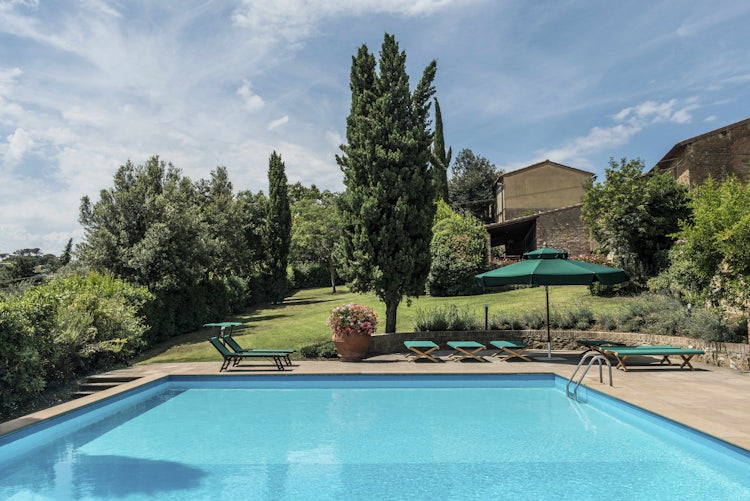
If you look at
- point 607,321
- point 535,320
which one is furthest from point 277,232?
point 607,321

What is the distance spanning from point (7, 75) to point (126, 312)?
20.4ft

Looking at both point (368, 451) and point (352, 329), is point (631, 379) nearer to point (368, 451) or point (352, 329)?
point (368, 451)

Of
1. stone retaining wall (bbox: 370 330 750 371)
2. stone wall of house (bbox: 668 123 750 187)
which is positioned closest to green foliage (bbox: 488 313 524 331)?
stone retaining wall (bbox: 370 330 750 371)

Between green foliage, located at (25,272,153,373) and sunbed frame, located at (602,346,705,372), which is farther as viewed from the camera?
green foliage, located at (25,272,153,373)

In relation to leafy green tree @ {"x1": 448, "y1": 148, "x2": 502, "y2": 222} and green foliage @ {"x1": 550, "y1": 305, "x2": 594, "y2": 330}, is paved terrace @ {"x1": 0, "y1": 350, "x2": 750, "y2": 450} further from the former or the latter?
leafy green tree @ {"x1": 448, "y1": 148, "x2": 502, "y2": 222}

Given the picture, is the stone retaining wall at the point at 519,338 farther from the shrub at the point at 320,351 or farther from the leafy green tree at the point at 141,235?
the leafy green tree at the point at 141,235

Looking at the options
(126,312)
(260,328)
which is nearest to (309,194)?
(260,328)

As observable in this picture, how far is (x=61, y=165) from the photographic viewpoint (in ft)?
39.7

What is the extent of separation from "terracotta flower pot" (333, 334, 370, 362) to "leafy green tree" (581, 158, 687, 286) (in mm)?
13472

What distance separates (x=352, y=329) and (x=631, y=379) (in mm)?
6246

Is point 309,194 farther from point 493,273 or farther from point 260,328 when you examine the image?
point 493,273

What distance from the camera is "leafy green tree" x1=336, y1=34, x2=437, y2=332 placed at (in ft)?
44.1

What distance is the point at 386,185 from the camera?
44.5ft

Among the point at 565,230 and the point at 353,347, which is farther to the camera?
the point at 565,230
